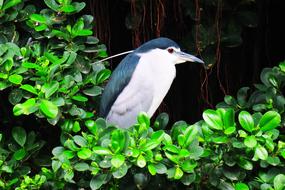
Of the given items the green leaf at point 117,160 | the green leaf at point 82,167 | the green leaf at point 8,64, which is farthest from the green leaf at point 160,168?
the green leaf at point 8,64

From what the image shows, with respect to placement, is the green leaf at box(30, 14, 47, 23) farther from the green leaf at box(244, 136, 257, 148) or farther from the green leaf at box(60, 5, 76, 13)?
the green leaf at box(244, 136, 257, 148)

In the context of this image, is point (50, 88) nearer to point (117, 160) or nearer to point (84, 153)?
point (84, 153)

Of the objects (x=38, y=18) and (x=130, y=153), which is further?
(x=38, y=18)

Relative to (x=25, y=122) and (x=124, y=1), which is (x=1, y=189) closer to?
(x=25, y=122)

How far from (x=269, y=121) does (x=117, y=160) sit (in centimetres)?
46

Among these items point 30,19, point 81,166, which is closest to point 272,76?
point 81,166

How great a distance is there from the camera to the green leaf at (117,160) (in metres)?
1.80

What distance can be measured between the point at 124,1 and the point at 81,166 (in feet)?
3.37

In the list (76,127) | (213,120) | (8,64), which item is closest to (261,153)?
(213,120)

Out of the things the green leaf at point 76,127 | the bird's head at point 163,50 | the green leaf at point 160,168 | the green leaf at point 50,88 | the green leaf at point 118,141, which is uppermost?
the bird's head at point 163,50

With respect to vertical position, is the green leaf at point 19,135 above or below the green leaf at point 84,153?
below

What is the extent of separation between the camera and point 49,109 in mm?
1945

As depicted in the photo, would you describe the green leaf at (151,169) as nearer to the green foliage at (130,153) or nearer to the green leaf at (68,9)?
the green foliage at (130,153)

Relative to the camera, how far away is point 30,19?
2.25 m
